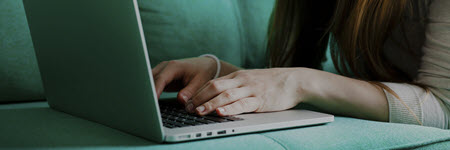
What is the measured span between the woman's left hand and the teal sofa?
9 cm

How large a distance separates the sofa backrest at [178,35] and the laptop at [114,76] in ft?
1.01

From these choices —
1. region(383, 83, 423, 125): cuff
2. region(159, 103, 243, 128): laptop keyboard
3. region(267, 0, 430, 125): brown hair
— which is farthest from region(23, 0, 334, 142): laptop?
region(267, 0, 430, 125): brown hair

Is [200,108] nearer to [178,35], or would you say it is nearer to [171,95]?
[171,95]

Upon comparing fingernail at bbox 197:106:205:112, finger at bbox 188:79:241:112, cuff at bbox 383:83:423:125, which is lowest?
cuff at bbox 383:83:423:125

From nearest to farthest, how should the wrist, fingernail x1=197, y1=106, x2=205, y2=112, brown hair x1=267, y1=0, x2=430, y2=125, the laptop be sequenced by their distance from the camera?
the laptop → fingernail x1=197, y1=106, x2=205, y2=112 → the wrist → brown hair x1=267, y1=0, x2=430, y2=125

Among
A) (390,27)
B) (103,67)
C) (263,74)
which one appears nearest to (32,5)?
(103,67)

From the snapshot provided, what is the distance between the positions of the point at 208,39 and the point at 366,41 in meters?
0.56

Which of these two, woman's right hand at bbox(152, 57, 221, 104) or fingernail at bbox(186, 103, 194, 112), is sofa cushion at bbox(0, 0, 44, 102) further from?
fingernail at bbox(186, 103, 194, 112)

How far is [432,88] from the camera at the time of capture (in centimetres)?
73

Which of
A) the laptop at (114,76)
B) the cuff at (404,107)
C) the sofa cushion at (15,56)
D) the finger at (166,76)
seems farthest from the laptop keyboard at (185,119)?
the sofa cushion at (15,56)

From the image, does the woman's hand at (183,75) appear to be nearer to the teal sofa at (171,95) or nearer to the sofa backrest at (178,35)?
the teal sofa at (171,95)

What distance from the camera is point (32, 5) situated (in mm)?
652

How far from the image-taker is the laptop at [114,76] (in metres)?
0.42

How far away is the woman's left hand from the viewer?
23.0 inches
